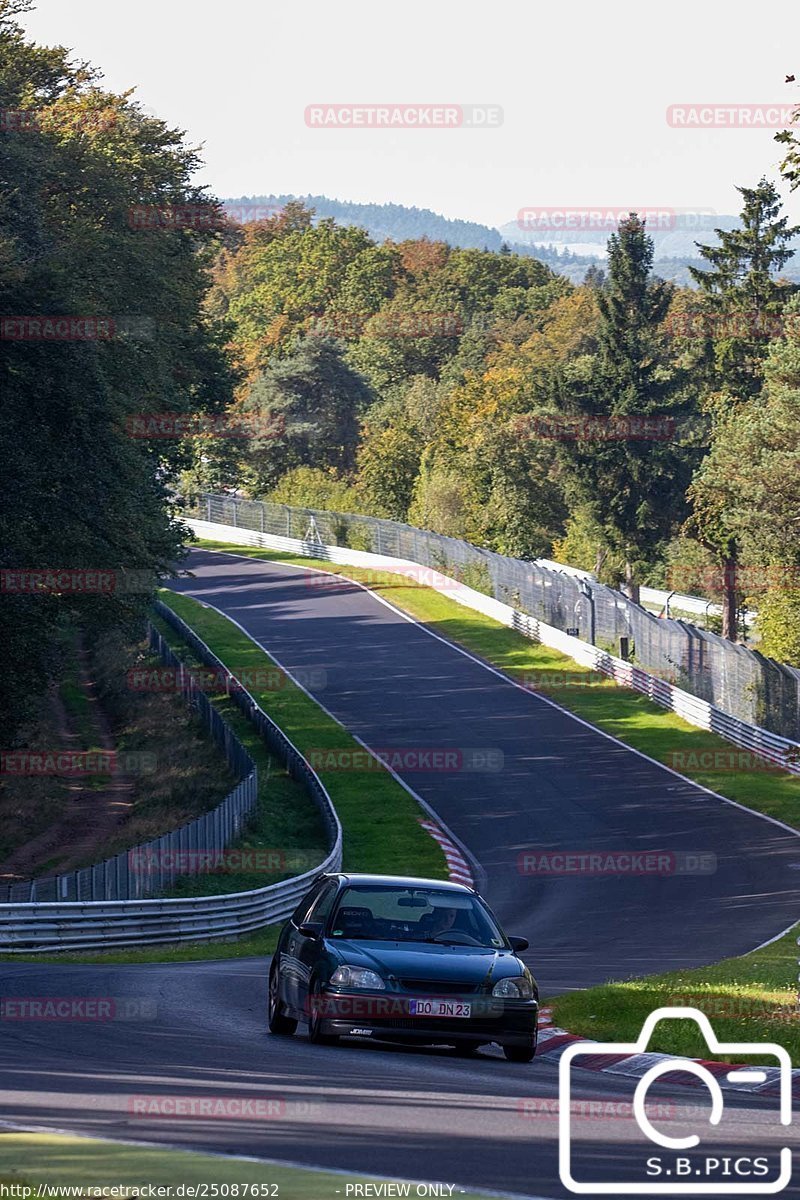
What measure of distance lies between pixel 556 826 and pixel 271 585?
138ft

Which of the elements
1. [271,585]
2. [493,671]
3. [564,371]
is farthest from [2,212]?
[564,371]

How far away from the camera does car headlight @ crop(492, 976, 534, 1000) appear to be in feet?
39.7

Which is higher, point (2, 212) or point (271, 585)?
point (2, 212)

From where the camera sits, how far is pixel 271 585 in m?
76.7

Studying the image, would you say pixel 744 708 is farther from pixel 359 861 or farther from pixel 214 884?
pixel 214 884

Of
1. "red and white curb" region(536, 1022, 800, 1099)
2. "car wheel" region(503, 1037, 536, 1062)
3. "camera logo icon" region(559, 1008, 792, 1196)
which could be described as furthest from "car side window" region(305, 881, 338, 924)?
"camera logo icon" region(559, 1008, 792, 1196)

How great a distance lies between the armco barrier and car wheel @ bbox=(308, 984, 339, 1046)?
285 inches

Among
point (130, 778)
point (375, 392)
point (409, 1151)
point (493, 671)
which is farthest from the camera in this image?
point (375, 392)

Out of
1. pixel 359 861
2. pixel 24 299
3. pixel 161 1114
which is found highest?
pixel 24 299

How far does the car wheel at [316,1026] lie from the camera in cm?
1225
